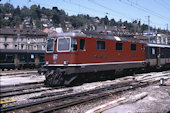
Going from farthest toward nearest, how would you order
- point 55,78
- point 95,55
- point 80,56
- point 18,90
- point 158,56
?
point 158,56 < point 95,55 < point 80,56 < point 55,78 < point 18,90

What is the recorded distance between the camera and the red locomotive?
1316cm

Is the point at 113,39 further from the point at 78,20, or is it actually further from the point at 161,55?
the point at 78,20

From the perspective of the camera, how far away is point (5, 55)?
29.2 meters

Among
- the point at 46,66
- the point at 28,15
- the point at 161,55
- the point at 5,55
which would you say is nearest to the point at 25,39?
the point at 5,55

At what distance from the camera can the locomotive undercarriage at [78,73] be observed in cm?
1292

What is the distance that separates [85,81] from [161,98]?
21.3 ft

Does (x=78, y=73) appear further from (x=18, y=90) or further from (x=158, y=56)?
(x=158, y=56)

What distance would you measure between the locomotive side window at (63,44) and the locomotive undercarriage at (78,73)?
118 cm

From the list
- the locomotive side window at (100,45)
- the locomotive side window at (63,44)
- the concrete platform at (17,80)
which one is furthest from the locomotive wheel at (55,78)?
the locomotive side window at (100,45)

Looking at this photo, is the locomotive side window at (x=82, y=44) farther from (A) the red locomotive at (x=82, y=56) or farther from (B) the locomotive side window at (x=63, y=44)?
(B) the locomotive side window at (x=63, y=44)

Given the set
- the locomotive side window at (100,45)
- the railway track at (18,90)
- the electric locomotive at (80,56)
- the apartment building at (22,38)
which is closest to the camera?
the railway track at (18,90)

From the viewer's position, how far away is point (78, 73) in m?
13.5

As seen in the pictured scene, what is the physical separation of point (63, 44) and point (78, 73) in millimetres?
2034

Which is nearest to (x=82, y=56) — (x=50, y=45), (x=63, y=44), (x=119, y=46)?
(x=63, y=44)
